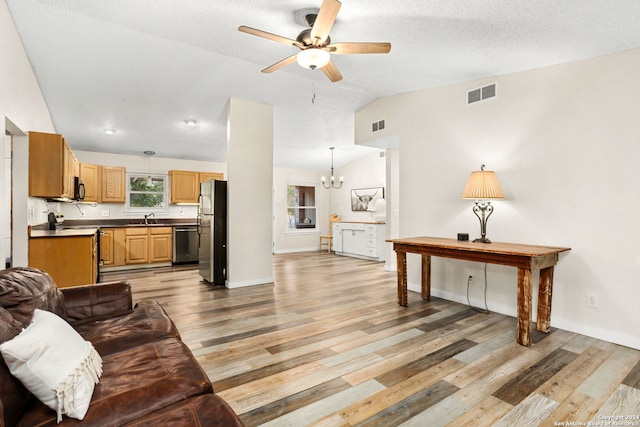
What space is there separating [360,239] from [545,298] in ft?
15.9

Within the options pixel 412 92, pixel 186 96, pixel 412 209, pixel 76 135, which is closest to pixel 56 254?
pixel 186 96

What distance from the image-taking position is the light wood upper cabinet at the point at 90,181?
6059 mm

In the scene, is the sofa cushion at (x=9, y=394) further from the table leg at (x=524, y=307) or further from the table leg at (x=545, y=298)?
the table leg at (x=545, y=298)

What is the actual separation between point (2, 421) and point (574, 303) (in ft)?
12.6

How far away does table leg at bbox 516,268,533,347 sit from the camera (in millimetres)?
2711

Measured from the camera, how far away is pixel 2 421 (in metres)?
0.97

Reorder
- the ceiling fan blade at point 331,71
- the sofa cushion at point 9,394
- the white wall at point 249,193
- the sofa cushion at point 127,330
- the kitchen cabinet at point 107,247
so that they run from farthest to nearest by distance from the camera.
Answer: the kitchen cabinet at point 107,247 < the white wall at point 249,193 < the ceiling fan blade at point 331,71 < the sofa cushion at point 127,330 < the sofa cushion at point 9,394

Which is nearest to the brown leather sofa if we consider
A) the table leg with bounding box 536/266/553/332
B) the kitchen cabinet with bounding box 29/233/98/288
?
the kitchen cabinet with bounding box 29/233/98/288

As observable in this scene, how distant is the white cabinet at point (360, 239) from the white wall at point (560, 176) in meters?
3.06

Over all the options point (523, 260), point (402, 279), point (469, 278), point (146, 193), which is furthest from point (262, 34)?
point (146, 193)

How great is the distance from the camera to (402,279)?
12.5 ft

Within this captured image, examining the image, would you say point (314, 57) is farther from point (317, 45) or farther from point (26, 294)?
point (26, 294)

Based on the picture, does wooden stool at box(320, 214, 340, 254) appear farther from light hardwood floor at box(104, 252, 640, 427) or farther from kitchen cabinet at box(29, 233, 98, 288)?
kitchen cabinet at box(29, 233, 98, 288)

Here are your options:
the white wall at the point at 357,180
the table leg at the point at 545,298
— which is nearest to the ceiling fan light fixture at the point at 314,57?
the table leg at the point at 545,298
